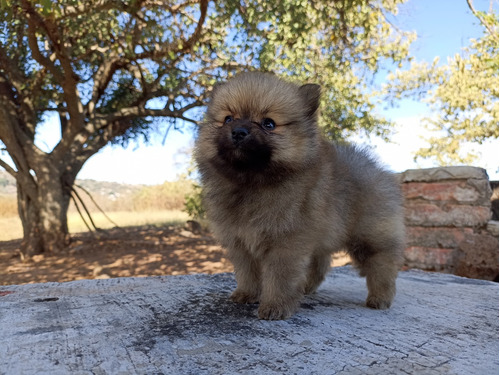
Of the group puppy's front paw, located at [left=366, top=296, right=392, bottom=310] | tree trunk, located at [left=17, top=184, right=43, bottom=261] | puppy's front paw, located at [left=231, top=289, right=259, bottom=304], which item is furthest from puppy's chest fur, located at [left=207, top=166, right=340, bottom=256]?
tree trunk, located at [left=17, top=184, right=43, bottom=261]

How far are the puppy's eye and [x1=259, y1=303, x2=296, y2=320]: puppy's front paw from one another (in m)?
1.08

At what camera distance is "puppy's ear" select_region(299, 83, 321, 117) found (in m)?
2.76

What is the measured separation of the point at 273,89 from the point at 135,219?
15135 millimetres

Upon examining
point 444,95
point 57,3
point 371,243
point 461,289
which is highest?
point 444,95

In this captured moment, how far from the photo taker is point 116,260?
8.89 metres

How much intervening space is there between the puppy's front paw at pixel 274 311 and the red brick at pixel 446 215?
3.99 m

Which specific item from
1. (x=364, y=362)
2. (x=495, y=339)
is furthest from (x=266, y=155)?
(x=495, y=339)

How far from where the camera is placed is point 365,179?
3098mm

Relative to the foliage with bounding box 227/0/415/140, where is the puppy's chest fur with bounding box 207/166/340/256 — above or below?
below

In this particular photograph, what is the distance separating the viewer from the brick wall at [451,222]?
5.62m

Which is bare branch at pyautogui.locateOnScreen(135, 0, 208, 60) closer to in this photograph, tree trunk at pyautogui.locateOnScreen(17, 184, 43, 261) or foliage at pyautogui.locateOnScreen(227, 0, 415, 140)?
foliage at pyautogui.locateOnScreen(227, 0, 415, 140)

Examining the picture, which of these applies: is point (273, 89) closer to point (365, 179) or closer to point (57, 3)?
point (365, 179)

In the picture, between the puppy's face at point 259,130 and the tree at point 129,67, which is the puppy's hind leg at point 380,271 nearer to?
the puppy's face at point 259,130

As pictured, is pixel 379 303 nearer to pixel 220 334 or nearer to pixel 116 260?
pixel 220 334
